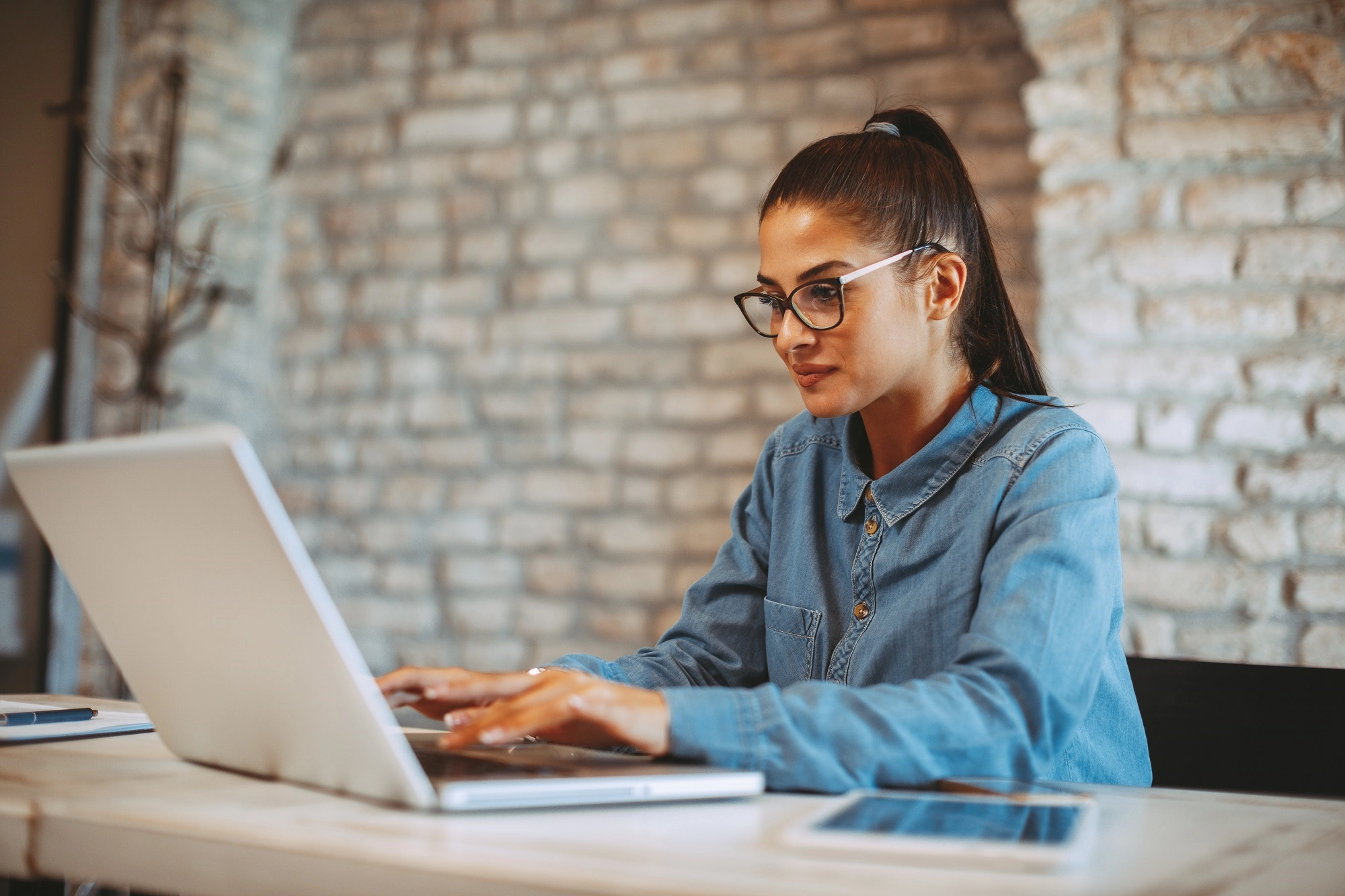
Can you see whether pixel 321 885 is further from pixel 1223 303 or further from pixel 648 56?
pixel 648 56

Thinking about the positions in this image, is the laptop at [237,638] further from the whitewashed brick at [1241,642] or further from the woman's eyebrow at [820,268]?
the whitewashed brick at [1241,642]

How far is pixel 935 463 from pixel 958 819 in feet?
2.18

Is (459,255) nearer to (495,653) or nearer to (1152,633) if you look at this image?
(495,653)

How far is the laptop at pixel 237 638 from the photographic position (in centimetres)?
76

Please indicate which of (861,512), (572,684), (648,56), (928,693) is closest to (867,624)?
(861,512)

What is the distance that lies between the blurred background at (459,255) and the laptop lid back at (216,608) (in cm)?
237

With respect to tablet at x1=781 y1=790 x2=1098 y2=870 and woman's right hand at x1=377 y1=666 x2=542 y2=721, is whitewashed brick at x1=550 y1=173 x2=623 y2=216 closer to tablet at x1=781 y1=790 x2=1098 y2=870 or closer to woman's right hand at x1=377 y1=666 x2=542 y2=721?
woman's right hand at x1=377 y1=666 x2=542 y2=721

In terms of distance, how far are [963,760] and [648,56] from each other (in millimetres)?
2952

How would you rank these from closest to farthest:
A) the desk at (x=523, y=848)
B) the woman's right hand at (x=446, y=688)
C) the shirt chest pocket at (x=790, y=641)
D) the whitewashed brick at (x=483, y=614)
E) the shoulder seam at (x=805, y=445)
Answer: the desk at (x=523, y=848) < the woman's right hand at (x=446, y=688) < the shirt chest pocket at (x=790, y=641) < the shoulder seam at (x=805, y=445) < the whitewashed brick at (x=483, y=614)

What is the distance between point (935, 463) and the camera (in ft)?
4.63

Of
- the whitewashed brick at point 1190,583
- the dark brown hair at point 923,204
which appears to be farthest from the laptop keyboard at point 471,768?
the whitewashed brick at point 1190,583

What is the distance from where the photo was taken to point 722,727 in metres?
0.96

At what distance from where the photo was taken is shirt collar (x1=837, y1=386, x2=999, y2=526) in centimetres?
140

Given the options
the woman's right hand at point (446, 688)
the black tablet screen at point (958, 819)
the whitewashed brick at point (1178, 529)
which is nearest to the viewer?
the black tablet screen at point (958, 819)
